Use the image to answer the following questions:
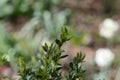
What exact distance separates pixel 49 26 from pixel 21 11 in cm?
66

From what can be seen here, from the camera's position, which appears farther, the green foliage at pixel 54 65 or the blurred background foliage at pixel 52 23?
the blurred background foliage at pixel 52 23

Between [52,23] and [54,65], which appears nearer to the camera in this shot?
[54,65]

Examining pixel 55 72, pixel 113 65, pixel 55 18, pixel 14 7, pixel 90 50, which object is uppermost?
pixel 14 7

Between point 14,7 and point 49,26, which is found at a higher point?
point 14,7

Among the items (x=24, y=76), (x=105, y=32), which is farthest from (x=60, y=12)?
(x=24, y=76)

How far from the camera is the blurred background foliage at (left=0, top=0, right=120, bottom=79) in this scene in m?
3.98

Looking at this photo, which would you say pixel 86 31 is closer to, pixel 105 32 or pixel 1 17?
pixel 1 17

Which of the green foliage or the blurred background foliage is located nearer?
the green foliage

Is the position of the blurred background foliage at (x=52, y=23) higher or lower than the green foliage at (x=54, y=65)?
higher

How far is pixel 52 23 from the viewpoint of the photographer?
419 cm

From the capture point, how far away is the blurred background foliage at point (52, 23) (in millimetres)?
3982

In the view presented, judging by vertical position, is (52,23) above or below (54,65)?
above

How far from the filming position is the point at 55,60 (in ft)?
5.06

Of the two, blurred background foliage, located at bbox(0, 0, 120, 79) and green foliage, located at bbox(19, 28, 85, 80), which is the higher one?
blurred background foliage, located at bbox(0, 0, 120, 79)
